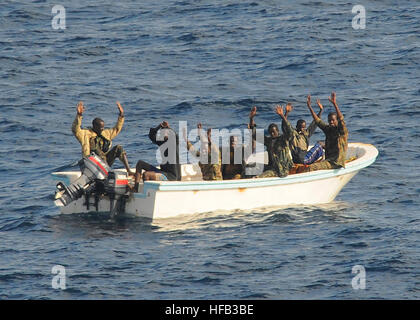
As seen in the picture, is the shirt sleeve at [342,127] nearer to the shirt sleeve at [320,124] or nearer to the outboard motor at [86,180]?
the shirt sleeve at [320,124]

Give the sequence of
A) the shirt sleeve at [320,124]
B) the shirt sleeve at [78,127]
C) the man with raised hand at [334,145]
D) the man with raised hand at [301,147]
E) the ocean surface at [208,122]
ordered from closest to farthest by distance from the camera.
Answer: the ocean surface at [208,122] < the shirt sleeve at [78,127] < the shirt sleeve at [320,124] < the man with raised hand at [334,145] < the man with raised hand at [301,147]

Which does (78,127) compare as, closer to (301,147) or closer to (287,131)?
(287,131)

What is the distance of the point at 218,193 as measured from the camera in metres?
22.3

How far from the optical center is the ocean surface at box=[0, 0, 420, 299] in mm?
18922

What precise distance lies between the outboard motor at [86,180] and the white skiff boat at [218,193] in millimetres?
431

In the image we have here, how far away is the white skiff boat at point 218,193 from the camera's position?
21781mm

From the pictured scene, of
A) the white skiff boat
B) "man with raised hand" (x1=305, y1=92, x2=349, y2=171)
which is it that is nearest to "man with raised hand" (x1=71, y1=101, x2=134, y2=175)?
the white skiff boat

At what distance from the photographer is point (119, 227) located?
21.7 metres

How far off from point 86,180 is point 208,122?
382 inches

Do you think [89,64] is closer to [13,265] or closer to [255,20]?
[255,20]

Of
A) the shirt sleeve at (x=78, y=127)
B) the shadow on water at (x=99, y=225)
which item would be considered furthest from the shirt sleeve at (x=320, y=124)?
the shirt sleeve at (x=78, y=127)

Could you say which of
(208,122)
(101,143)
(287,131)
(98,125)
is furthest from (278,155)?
(208,122)

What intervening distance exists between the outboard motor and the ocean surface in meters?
0.66

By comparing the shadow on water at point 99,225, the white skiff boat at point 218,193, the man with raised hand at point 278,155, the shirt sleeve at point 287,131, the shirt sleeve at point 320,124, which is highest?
the shirt sleeve at point 320,124
